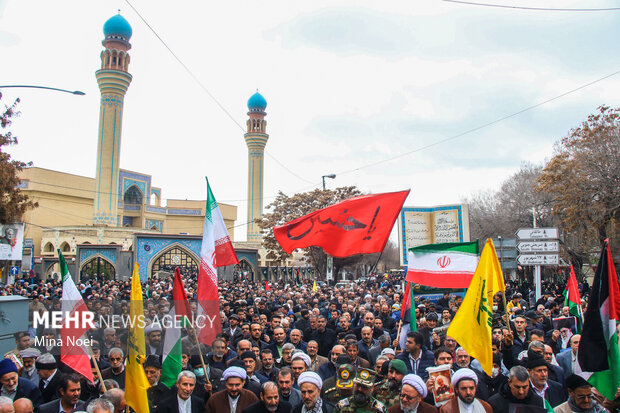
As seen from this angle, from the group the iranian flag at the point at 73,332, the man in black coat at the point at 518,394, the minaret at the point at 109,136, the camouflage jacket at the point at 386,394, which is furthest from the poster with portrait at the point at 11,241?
the man in black coat at the point at 518,394

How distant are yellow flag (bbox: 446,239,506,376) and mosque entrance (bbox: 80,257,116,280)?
2993 centimetres

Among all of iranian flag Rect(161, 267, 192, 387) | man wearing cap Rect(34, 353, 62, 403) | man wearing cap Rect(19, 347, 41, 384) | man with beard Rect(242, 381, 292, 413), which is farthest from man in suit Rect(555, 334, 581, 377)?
man wearing cap Rect(19, 347, 41, 384)

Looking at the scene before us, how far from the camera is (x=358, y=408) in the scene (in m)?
3.91

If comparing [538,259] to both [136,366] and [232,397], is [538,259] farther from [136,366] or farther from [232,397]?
[136,366]

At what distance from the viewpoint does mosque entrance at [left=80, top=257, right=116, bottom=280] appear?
102 ft

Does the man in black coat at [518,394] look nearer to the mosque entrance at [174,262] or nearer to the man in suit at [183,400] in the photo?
the man in suit at [183,400]

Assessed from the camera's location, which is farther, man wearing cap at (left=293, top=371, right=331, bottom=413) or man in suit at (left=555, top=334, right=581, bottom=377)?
man in suit at (left=555, top=334, right=581, bottom=377)

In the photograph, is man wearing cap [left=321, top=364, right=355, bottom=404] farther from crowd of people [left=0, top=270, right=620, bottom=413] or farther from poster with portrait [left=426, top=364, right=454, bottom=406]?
poster with portrait [left=426, top=364, right=454, bottom=406]

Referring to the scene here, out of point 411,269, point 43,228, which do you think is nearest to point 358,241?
point 411,269

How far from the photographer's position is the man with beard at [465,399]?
12.8 ft

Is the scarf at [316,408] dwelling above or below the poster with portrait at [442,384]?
below

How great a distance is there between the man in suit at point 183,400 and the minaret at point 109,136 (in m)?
38.8

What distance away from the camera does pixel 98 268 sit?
30953mm

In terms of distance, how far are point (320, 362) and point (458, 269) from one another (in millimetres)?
2309
